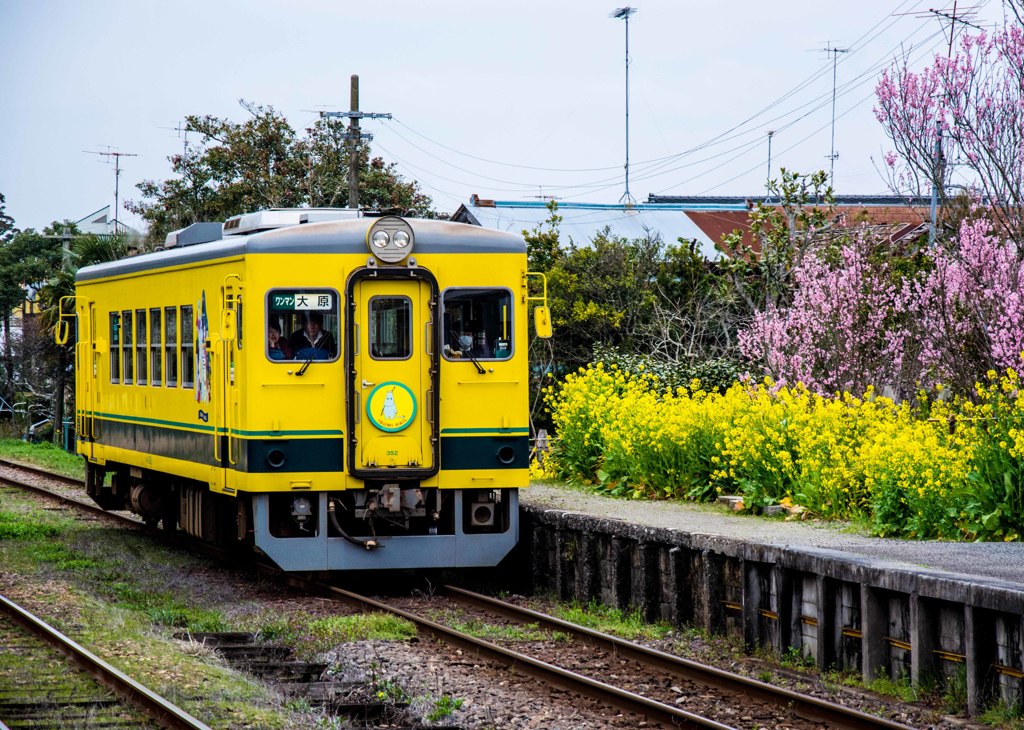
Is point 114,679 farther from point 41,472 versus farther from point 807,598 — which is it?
point 41,472

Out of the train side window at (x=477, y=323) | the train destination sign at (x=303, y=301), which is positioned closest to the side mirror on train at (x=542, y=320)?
the train side window at (x=477, y=323)

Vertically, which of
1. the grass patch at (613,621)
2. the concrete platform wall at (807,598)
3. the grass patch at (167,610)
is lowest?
the grass patch at (613,621)

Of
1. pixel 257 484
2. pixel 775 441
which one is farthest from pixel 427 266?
pixel 775 441

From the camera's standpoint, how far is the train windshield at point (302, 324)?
12.6 metres

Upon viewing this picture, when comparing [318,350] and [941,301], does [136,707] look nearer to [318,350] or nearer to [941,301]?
[318,350]

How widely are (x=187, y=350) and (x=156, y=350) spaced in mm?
1109

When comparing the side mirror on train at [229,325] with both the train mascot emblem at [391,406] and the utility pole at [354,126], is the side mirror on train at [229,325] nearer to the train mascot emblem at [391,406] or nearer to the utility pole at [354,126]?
the train mascot emblem at [391,406]

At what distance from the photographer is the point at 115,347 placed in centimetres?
1673

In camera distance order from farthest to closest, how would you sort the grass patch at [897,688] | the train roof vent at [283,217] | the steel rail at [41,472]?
the steel rail at [41,472], the train roof vent at [283,217], the grass patch at [897,688]

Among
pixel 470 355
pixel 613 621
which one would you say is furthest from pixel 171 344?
pixel 613 621

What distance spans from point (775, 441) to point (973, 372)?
345 centimetres

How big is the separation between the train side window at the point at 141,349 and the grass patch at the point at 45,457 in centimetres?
1037

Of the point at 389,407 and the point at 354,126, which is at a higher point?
the point at 354,126

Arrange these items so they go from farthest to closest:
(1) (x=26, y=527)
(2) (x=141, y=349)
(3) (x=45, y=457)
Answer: (3) (x=45, y=457) → (1) (x=26, y=527) → (2) (x=141, y=349)
